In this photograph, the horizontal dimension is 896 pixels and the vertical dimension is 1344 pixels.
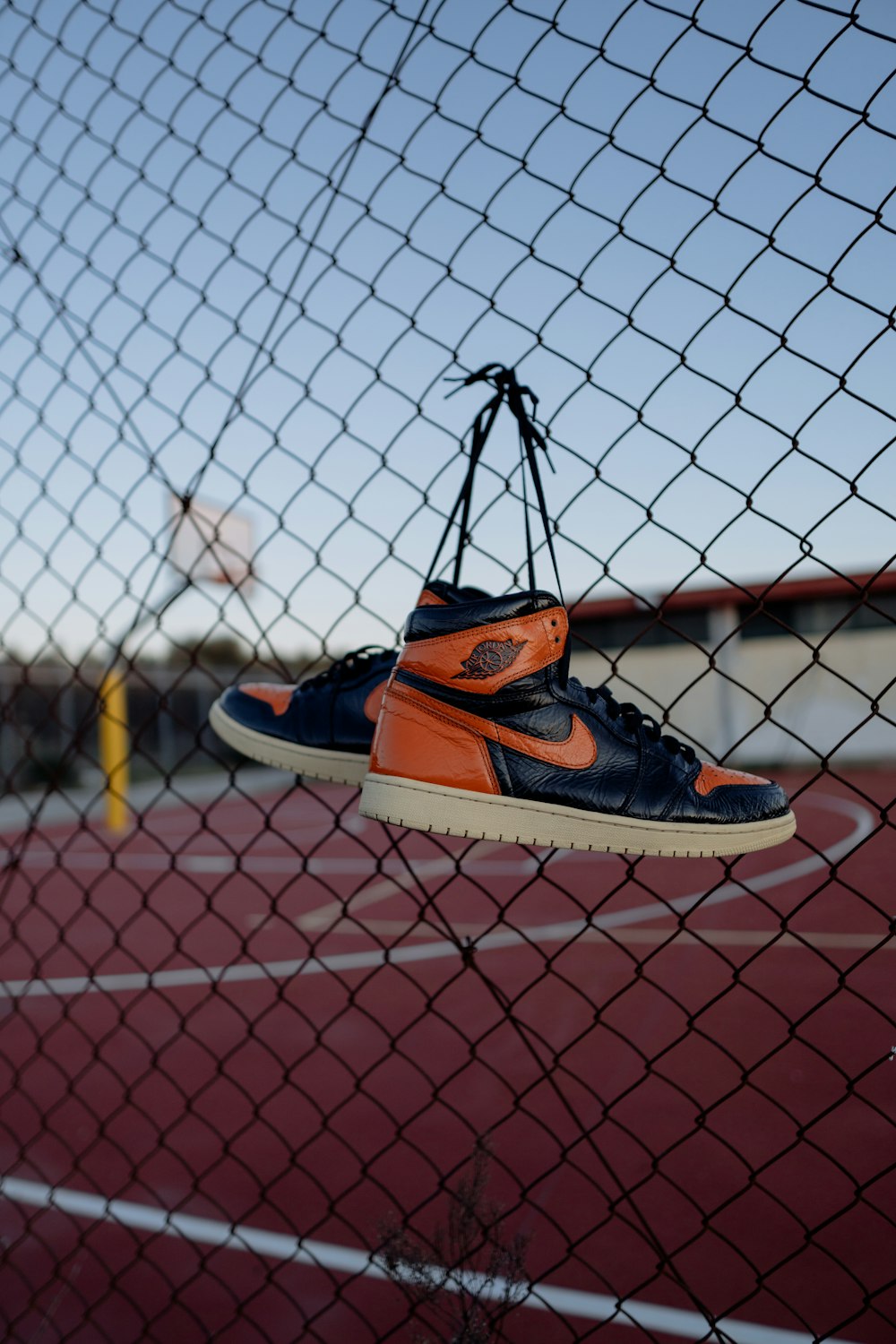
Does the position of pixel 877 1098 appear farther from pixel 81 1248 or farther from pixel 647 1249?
pixel 81 1248

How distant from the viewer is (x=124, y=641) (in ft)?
4.78

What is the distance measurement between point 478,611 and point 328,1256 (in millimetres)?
2033

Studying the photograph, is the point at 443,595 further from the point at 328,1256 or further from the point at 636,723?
the point at 328,1256

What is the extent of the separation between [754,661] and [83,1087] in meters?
13.4

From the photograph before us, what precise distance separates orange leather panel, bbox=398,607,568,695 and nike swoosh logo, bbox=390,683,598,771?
0.11 feet

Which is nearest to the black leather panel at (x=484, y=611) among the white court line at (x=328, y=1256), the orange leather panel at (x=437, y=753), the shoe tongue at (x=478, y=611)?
the shoe tongue at (x=478, y=611)

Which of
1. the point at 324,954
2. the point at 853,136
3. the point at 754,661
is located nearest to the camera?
the point at 853,136

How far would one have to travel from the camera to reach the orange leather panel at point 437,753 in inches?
41.5

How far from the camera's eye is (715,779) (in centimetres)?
112

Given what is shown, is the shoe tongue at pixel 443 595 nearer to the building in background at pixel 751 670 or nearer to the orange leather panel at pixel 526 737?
the orange leather panel at pixel 526 737

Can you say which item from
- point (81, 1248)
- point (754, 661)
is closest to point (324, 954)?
point (81, 1248)

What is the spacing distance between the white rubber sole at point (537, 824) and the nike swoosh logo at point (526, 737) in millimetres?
57

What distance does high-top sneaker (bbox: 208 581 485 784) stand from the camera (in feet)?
4.35

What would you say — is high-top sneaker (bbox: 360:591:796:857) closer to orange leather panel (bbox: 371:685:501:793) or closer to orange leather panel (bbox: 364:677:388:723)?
orange leather panel (bbox: 371:685:501:793)
